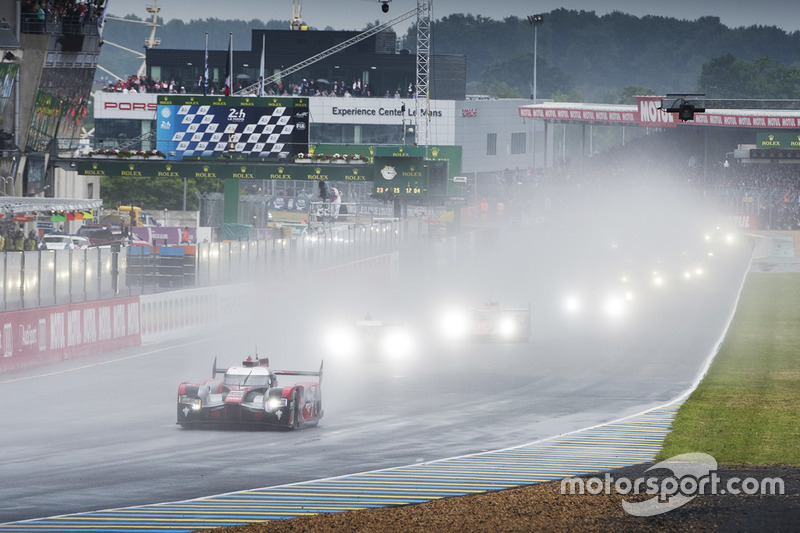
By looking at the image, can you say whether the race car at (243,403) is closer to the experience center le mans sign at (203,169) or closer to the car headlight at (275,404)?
the car headlight at (275,404)

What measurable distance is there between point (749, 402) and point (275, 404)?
37.4 ft

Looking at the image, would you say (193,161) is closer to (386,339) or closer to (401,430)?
(386,339)

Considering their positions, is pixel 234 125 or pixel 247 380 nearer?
pixel 247 380

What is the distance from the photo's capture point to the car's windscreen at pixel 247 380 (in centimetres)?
2327

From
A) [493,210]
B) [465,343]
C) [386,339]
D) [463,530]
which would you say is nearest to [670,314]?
[465,343]

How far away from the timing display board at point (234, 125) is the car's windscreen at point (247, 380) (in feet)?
120

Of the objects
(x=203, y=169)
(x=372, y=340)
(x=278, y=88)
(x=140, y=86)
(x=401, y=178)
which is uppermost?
(x=278, y=88)

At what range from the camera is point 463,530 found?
1505 cm

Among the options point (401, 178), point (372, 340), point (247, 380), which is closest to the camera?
point (247, 380)

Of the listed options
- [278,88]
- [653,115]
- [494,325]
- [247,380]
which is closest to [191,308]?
[494,325]

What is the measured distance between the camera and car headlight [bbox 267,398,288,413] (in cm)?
2283

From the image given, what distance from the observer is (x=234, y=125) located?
193 ft

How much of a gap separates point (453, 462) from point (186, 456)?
15.2 feet

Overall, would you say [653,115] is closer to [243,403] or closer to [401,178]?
[401,178]
